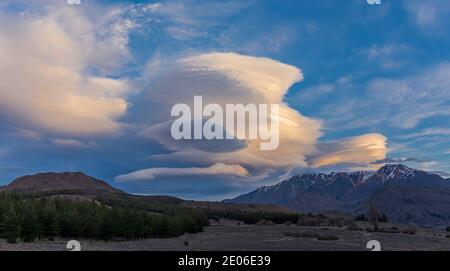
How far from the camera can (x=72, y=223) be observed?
48.0 m

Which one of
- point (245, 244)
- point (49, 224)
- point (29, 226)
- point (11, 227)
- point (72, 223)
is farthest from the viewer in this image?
point (72, 223)

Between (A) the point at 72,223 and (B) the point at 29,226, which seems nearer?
(B) the point at 29,226

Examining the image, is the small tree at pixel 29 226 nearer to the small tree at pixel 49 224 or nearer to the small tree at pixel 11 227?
the small tree at pixel 11 227

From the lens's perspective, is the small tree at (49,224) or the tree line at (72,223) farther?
the small tree at (49,224)

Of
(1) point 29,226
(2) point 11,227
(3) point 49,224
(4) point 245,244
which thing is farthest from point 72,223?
(4) point 245,244

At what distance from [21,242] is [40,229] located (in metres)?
4.20

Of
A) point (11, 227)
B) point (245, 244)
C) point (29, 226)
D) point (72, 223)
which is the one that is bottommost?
point (245, 244)

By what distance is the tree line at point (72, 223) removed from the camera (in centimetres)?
4169

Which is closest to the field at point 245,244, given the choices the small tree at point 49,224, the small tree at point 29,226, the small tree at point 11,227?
the small tree at point 49,224

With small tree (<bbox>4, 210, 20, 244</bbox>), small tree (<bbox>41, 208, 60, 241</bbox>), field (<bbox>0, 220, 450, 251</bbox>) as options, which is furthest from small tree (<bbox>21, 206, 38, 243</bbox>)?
small tree (<bbox>41, 208, 60, 241</bbox>)

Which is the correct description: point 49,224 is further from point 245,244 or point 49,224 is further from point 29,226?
point 245,244

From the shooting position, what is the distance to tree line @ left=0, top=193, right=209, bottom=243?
4169 centimetres
